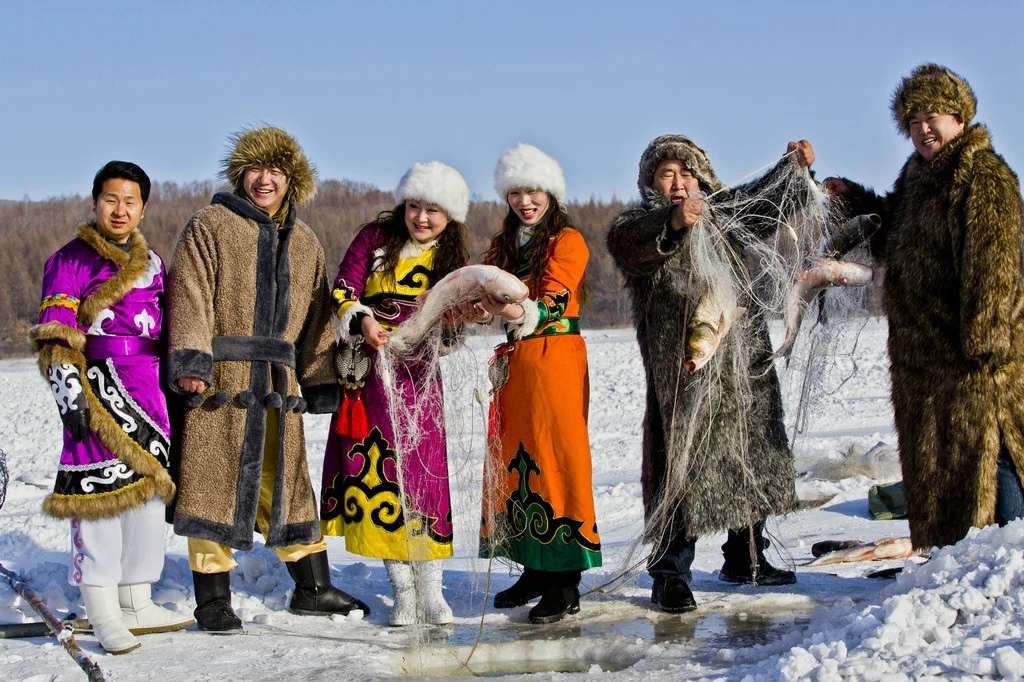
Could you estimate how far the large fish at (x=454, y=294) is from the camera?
4059 millimetres

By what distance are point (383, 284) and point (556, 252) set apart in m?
0.76

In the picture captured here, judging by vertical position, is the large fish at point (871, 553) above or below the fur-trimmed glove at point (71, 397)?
below

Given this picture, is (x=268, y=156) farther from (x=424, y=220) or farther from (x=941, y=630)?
(x=941, y=630)

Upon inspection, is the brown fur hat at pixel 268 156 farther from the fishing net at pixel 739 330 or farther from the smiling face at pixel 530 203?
the fishing net at pixel 739 330

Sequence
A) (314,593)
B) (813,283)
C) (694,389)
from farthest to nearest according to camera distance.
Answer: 1. (314,593)
2. (813,283)
3. (694,389)

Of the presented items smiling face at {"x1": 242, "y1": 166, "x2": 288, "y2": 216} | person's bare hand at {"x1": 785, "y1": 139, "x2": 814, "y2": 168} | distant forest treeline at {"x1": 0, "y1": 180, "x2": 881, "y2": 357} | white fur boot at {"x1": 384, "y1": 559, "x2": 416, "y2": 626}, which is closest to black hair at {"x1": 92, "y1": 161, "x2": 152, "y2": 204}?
smiling face at {"x1": 242, "y1": 166, "x2": 288, "y2": 216}

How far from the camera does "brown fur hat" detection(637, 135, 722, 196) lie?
4.42 m

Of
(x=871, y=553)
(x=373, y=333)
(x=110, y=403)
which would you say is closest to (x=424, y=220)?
(x=373, y=333)

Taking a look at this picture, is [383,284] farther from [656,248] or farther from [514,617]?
[514,617]

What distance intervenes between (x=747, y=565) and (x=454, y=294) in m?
1.98

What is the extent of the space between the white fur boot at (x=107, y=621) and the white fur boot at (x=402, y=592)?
3.41 feet

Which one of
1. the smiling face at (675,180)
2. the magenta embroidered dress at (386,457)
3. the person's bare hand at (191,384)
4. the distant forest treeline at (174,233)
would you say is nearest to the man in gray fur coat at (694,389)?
the smiling face at (675,180)

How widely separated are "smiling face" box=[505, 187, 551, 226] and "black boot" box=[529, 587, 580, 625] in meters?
1.60

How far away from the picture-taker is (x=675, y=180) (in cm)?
447
